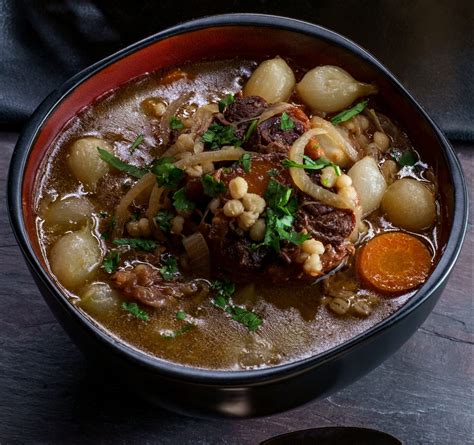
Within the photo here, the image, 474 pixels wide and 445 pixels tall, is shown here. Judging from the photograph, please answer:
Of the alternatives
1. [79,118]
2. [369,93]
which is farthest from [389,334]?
[79,118]

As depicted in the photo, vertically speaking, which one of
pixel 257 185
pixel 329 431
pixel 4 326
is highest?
pixel 257 185

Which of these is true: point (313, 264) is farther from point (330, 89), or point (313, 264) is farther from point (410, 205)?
point (330, 89)

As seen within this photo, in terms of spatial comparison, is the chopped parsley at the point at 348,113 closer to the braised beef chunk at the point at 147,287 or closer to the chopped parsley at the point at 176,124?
the chopped parsley at the point at 176,124

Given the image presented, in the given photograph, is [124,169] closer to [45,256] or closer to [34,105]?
[45,256]

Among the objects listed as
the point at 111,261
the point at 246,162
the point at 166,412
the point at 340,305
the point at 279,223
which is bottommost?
the point at 166,412

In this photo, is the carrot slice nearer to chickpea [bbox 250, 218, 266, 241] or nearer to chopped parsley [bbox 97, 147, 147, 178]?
chickpea [bbox 250, 218, 266, 241]

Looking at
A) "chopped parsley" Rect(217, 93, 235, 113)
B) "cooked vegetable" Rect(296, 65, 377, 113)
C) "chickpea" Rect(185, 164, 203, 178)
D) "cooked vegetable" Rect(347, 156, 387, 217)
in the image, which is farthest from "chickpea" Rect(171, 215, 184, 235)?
"cooked vegetable" Rect(296, 65, 377, 113)

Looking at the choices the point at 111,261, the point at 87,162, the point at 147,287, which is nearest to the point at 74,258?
the point at 111,261
